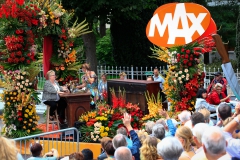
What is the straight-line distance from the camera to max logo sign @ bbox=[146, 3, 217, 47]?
43.0 ft

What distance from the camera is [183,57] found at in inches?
518

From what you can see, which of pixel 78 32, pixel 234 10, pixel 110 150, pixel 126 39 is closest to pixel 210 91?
pixel 78 32

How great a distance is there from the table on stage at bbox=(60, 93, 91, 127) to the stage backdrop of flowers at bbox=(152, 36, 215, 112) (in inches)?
86.1

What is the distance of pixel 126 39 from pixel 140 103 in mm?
13216

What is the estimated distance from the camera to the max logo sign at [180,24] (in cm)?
1312

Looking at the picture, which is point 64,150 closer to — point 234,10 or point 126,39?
point 126,39

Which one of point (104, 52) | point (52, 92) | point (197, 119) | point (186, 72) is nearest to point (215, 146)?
point (197, 119)

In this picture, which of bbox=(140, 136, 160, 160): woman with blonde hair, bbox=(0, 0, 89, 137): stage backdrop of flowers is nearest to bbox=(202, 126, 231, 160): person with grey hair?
bbox=(140, 136, 160, 160): woman with blonde hair

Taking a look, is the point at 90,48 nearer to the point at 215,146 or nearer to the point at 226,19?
the point at 226,19

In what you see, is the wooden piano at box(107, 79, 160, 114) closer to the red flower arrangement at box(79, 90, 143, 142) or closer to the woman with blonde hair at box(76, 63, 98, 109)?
the red flower arrangement at box(79, 90, 143, 142)

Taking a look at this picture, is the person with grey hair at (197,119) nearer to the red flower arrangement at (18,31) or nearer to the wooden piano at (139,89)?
the red flower arrangement at (18,31)

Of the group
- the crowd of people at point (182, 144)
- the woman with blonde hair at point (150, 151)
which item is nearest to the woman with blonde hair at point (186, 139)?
the crowd of people at point (182, 144)

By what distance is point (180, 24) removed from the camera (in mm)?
13469

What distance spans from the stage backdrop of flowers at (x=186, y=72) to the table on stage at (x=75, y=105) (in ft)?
7.17
